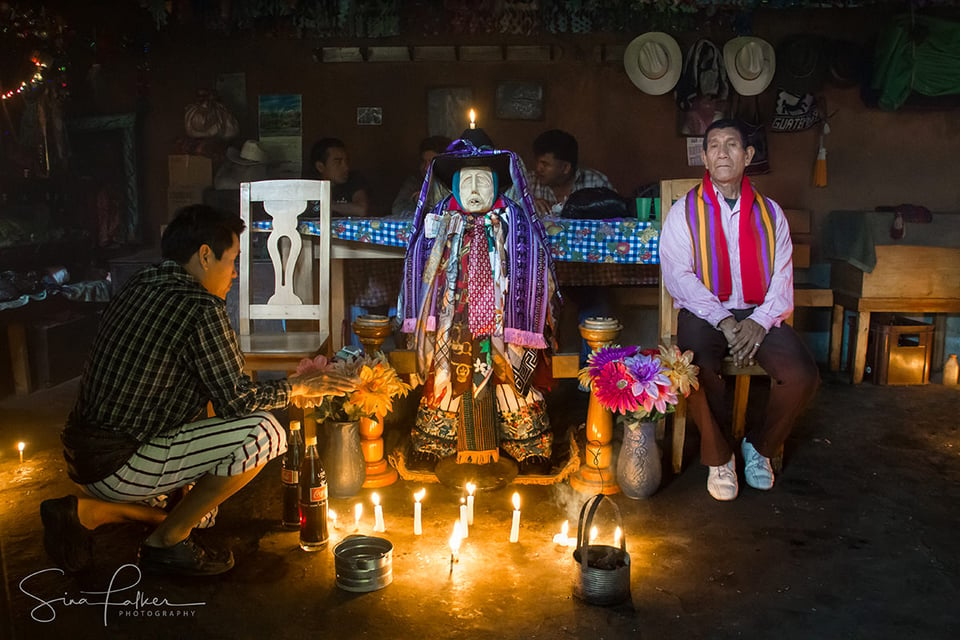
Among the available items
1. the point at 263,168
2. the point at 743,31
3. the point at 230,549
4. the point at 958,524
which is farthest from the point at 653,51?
the point at 230,549

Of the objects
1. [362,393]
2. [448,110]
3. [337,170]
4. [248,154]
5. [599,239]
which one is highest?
[448,110]

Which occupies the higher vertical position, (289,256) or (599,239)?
(599,239)

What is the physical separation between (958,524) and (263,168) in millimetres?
6160

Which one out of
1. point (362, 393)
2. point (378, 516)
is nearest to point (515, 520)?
point (378, 516)

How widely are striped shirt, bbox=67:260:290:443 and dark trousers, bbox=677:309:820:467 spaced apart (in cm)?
211

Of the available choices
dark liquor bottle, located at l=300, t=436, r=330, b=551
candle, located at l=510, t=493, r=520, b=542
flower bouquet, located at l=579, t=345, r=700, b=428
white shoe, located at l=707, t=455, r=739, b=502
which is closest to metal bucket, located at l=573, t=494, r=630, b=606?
candle, located at l=510, t=493, r=520, b=542

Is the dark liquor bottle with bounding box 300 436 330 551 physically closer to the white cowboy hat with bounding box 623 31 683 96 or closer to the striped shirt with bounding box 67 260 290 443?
the striped shirt with bounding box 67 260 290 443

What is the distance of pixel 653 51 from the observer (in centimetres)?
742

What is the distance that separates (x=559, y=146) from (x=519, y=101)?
1.04 meters

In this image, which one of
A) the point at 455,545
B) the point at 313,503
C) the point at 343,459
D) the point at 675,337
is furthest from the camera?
the point at 675,337

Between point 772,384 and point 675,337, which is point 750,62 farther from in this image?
point 772,384

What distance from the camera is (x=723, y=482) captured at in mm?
4133

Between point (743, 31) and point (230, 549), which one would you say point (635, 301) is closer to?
point (743, 31)

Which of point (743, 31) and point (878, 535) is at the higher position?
point (743, 31)
